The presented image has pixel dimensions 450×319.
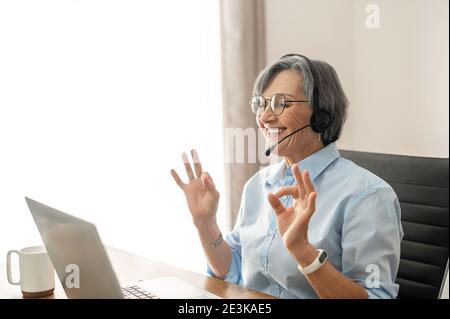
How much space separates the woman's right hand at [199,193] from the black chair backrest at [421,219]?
0.47 meters

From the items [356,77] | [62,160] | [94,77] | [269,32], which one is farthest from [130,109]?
[356,77]

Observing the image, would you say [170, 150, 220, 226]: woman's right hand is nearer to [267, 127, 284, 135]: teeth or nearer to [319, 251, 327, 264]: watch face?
[267, 127, 284, 135]: teeth

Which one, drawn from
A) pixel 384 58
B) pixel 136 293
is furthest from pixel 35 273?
pixel 384 58

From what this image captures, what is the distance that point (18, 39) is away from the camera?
190 centimetres

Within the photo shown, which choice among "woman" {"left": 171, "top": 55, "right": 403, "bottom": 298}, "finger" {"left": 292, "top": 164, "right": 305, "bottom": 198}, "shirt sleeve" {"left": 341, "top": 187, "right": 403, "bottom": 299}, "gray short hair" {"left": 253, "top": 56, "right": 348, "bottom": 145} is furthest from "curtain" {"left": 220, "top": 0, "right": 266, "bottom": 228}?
"finger" {"left": 292, "top": 164, "right": 305, "bottom": 198}

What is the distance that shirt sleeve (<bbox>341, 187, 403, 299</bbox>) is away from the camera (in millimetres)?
1180

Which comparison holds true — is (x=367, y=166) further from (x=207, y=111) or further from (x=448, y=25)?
(x=207, y=111)

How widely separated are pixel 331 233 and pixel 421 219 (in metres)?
0.34

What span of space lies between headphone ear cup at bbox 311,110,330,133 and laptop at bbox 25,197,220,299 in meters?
0.49

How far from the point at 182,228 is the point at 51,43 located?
0.90m

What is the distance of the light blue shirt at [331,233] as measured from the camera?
119cm

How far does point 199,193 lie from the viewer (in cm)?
144

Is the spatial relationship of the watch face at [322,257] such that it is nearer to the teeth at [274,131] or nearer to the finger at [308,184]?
the finger at [308,184]

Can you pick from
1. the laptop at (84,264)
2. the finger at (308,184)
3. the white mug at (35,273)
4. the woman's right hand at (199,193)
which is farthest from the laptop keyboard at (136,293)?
the finger at (308,184)
